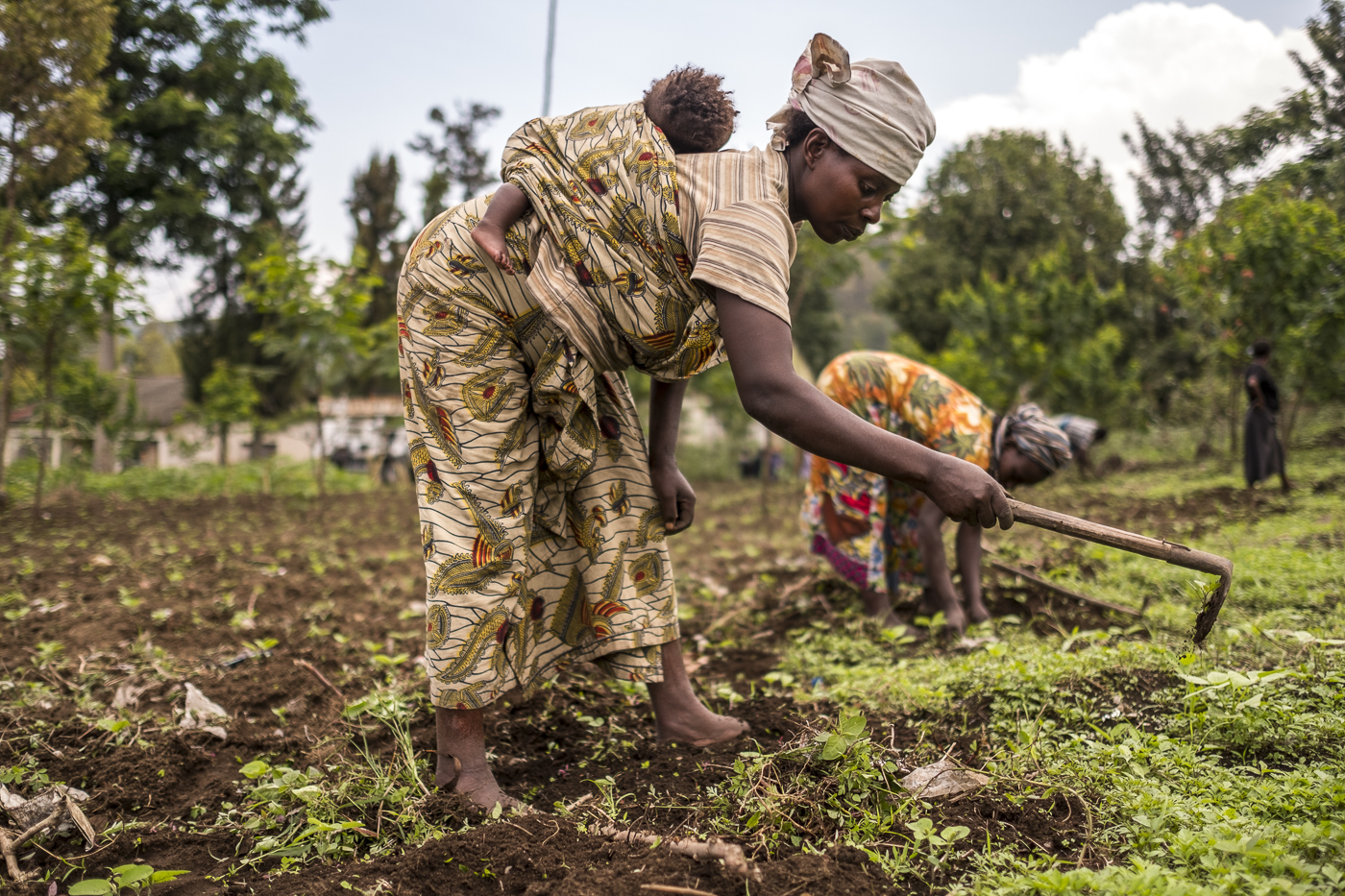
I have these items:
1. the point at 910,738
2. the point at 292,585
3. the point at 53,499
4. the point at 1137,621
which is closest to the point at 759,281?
the point at 910,738

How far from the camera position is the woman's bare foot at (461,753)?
1.98 m

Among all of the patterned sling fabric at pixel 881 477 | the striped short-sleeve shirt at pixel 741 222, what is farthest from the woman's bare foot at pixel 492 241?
the patterned sling fabric at pixel 881 477

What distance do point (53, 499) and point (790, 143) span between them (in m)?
11.2

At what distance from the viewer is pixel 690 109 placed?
1.84 metres

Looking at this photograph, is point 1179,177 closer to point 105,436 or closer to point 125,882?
point 125,882

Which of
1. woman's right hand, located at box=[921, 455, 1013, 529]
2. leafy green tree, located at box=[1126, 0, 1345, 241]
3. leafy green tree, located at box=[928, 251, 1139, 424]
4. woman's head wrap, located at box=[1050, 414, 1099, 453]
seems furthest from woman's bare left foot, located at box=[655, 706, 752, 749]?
leafy green tree, located at box=[928, 251, 1139, 424]

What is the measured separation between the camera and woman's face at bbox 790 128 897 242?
68.7 inches

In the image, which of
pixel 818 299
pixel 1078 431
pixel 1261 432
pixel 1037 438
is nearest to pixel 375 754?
pixel 1037 438

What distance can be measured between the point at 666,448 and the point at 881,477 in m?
1.88

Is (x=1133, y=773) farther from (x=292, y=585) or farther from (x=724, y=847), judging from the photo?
(x=292, y=585)

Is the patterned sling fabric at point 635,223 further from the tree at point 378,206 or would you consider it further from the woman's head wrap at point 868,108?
the tree at point 378,206

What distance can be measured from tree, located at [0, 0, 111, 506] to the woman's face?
29.3ft

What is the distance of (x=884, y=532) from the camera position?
4039 millimetres

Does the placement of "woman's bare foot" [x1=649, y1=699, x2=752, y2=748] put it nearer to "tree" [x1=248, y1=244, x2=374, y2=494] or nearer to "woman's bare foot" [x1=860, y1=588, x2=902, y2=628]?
"woman's bare foot" [x1=860, y1=588, x2=902, y2=628]
